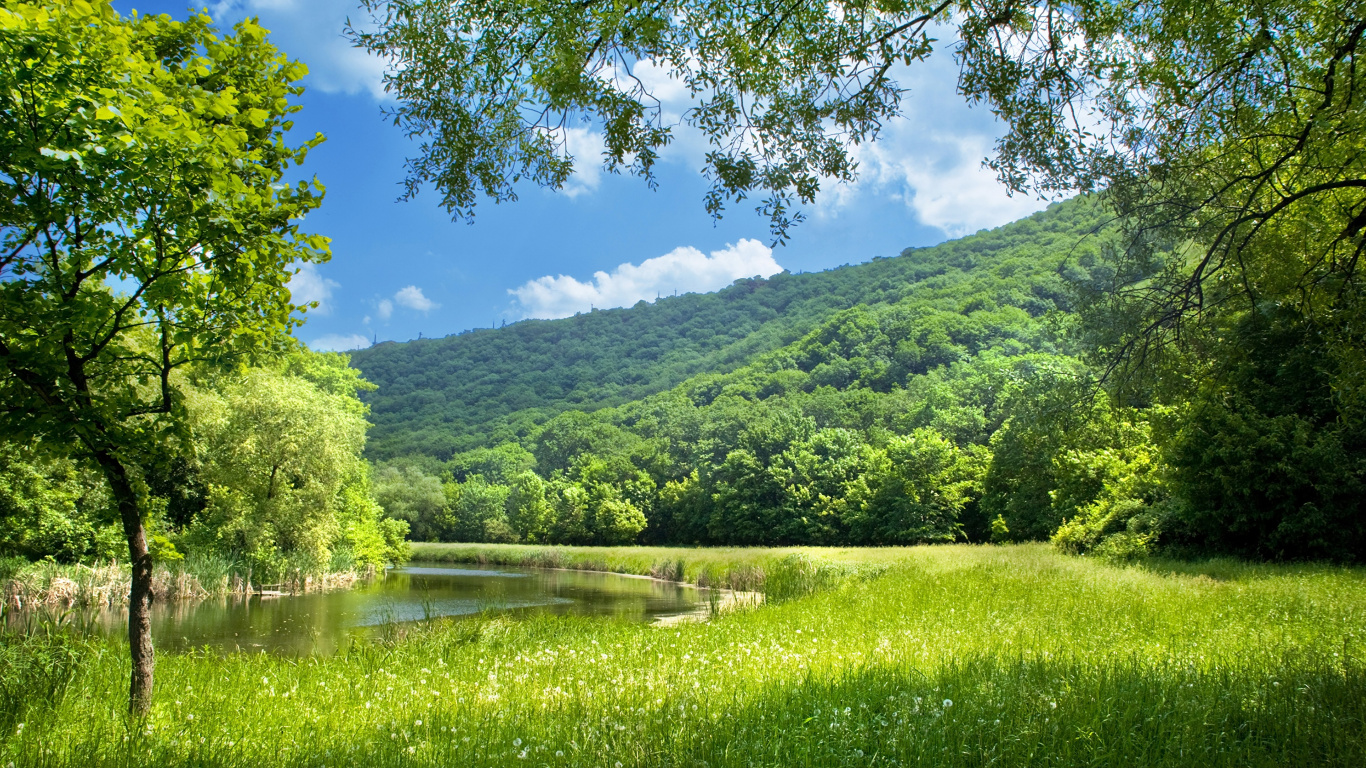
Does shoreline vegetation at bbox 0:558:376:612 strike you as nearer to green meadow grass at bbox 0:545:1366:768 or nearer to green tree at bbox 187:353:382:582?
green tree at bbox 187:353:382:582

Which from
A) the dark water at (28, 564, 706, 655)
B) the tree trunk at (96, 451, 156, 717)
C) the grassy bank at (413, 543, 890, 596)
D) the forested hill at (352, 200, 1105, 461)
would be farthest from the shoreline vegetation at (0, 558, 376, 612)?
the forested hill at (352, 200, 1105, 461)

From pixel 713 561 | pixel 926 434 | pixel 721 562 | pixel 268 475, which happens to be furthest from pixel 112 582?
pixel 926 434

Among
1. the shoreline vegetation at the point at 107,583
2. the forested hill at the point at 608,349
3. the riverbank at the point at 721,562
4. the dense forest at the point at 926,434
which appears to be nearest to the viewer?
the dense forest at the point at 926,434

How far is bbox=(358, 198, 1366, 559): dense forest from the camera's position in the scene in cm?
1547

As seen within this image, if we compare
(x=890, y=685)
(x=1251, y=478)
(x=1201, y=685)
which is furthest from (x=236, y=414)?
(x=1251, y=478)

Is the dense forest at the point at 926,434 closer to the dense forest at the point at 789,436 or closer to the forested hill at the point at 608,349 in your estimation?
the dense forest at the point at 789,436

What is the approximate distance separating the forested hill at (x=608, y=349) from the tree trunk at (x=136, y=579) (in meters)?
81.1

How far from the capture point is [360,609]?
20141 millimetres

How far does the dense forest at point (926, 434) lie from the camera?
15.5m

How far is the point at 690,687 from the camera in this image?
6.13 metres

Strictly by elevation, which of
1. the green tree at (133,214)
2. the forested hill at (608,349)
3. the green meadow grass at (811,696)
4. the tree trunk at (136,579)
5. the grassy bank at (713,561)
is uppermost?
the forested hill at (608,349)

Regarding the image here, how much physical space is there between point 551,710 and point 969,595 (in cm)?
924

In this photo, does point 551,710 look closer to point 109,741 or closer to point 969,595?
point 109,741

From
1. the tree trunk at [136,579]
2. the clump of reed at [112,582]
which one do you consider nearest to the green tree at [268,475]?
the clump of reed at [112,582]
